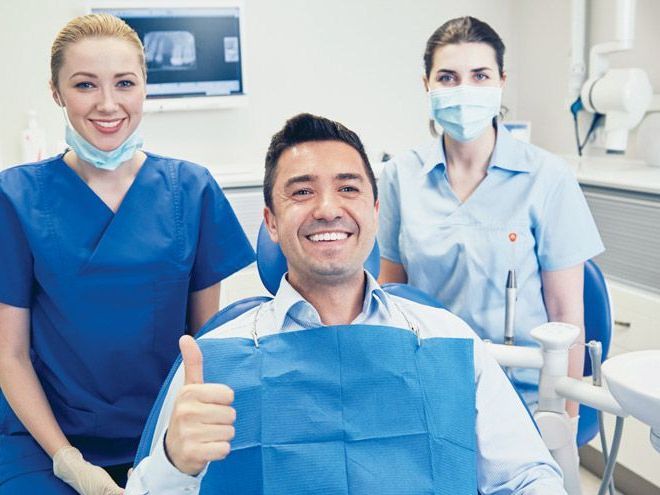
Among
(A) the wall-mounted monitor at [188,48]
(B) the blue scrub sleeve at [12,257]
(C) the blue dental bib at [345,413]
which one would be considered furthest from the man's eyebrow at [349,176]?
(A) the wall-mounted monitor at [188,48]

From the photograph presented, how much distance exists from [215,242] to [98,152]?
31 centimetres

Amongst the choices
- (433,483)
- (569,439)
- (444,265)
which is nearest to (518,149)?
(444,265)

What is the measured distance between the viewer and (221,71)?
2844mm

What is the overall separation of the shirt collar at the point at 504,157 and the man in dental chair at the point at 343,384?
445mm

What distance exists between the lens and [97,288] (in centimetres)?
144

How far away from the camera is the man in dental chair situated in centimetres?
108

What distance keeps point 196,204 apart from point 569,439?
874 mm

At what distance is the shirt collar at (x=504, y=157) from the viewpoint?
1611mm

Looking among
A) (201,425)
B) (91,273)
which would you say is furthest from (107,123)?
(201,425)

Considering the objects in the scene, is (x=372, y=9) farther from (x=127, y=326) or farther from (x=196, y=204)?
(x=127, y=326)

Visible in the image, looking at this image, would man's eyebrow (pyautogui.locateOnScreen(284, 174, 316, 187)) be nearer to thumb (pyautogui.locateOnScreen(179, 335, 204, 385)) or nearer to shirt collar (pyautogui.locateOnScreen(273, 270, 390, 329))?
shirt collar (pyautogui.locateOnScreen(273, 270, 390, 329))

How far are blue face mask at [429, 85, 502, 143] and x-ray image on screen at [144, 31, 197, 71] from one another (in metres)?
1.43

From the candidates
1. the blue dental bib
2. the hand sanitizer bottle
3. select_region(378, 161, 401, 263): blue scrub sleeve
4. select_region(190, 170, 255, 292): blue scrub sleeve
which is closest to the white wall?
the hand sanitizer bottle

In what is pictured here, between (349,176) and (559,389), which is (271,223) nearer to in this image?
(349,176)
